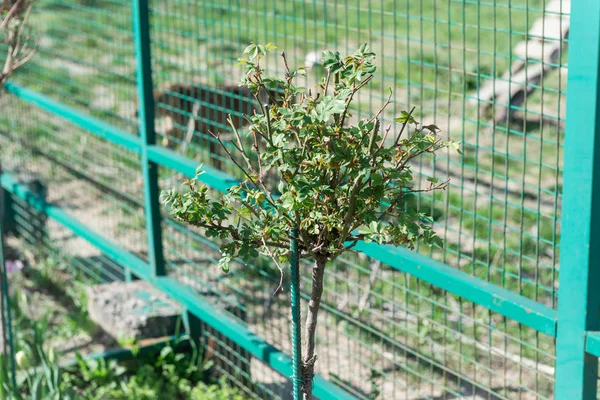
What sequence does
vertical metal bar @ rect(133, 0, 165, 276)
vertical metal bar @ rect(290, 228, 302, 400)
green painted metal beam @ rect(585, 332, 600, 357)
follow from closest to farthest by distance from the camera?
1. vertical metal bar @ rect(290, 228, 302, 400)
2. green painted metal beam @ rect(585, 332, 600, 357)
3. vertical metal bar @ rect(133, 0, 165, 276)

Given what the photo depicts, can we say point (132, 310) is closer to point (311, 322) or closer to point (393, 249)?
point (393, 249)

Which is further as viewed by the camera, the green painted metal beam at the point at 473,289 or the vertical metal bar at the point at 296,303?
the green painted metal beam at the point at 473,289

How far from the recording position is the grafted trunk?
204 centimetres

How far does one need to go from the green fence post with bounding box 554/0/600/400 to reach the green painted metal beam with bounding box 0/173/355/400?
3.62 ft

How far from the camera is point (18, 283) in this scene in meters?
5.86

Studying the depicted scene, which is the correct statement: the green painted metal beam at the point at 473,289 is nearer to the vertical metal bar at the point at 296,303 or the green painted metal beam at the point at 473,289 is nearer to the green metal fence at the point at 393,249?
the green metal fence at the point at 393,249

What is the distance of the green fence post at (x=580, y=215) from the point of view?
2.38 metres

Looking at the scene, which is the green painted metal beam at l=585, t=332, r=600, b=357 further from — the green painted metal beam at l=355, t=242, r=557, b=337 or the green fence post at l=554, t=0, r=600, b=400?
the green painted metal beam at l=355, t=242, r=557, b=337

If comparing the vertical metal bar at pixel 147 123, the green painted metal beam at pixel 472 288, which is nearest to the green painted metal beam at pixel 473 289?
the green painted metal beam at pixel 472 288

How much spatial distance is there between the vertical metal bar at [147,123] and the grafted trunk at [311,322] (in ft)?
8.98

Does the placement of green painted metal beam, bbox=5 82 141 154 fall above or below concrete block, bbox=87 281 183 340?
above

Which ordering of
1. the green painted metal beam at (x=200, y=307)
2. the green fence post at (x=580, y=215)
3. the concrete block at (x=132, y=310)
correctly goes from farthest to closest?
the concrete block at (x=132, y=310) → the green painted metal beam at (x=200, y=307) → the green fence post at (x=580, y=215)

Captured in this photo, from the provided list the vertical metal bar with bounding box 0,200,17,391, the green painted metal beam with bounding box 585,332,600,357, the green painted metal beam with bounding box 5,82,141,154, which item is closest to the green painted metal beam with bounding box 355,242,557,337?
the green painted metal beam with bounding box 585,332,600,357

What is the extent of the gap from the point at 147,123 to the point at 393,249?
188 cm
